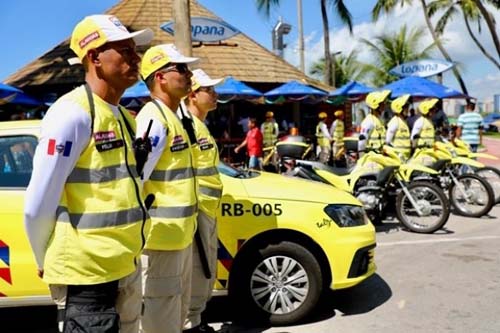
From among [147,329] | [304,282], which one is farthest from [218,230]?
[147,329]

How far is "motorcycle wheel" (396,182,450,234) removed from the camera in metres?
→ 7.36

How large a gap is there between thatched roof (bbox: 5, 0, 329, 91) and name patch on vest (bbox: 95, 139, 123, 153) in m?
14.8

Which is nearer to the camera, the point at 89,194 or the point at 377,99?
the point at 89,194

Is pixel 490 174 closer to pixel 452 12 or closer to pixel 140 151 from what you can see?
pixel 140 151

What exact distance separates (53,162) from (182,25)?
6356 millimetres

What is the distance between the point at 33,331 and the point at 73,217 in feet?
9.01

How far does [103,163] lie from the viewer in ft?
7.34

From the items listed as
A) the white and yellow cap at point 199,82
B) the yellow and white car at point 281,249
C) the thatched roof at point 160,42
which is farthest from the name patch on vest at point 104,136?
the thatched roof at point 160,42

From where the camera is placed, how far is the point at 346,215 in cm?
448

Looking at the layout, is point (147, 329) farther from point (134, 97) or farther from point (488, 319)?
point (134, 97)

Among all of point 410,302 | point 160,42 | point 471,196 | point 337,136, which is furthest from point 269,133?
point 410,302

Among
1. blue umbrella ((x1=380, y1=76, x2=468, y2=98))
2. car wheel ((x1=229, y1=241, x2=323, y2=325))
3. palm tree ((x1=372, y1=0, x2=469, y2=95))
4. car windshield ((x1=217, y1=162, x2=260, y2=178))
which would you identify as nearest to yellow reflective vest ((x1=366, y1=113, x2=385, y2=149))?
car windshield ((x1=217, y1=162, x2=260, y2=178))

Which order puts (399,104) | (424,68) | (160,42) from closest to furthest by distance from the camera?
(399,104) → (160,42) → (424,68)

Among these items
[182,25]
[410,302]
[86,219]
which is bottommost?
[410,302]
